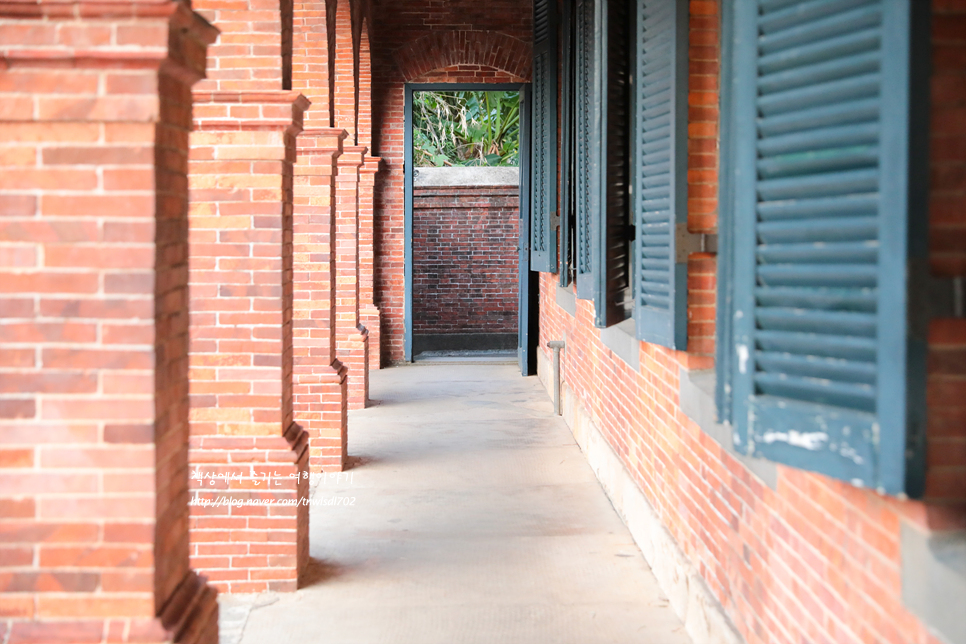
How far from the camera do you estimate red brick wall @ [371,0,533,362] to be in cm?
1228

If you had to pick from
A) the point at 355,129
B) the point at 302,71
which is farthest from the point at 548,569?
the point at 355,129

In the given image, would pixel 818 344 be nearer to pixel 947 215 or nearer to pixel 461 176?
pixel 947 215

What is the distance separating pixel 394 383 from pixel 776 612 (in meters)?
8.69

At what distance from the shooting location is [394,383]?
453 inches

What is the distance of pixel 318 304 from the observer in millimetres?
7102

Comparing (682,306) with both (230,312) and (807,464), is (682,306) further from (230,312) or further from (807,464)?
(230,312)

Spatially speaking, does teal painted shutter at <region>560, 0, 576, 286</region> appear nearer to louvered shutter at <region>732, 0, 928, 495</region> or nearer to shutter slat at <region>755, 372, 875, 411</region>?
louvered shutter at <region>732, 0, 928, 495</region>

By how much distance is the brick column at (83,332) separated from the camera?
98.2 inches

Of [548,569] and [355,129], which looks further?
[355,129]

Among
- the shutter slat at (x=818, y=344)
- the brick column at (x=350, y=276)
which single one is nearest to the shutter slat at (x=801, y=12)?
the shutter slat at (x=818, y=344)

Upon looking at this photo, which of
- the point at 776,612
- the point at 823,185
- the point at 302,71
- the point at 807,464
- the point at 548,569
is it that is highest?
the point at 302,71

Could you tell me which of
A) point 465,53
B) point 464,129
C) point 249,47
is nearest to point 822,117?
point 249,47

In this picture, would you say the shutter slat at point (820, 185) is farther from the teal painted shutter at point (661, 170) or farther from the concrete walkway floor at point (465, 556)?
the concrete walkway floor at point (465, 556)

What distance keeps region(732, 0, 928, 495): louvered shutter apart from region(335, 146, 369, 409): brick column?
6.59 meters
